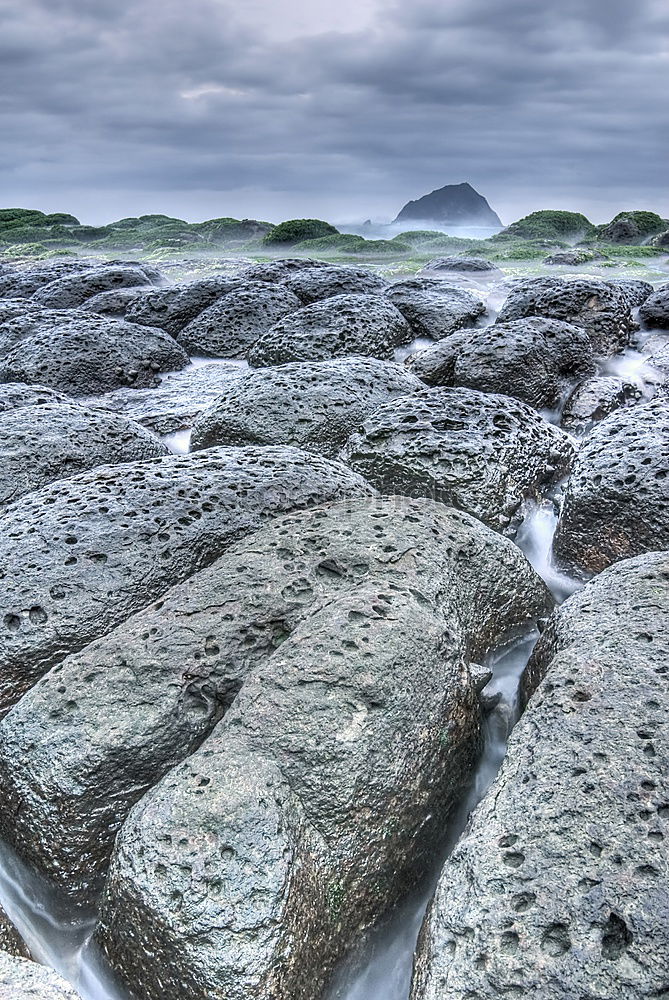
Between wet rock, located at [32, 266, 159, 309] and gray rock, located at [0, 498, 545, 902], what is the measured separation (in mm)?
6027

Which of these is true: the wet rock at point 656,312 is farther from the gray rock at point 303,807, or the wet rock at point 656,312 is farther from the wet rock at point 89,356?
the gray rock at point 303,807

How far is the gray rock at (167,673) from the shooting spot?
2230 millimetres

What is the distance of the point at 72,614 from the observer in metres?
2.79

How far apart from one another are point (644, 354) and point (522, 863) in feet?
17.0

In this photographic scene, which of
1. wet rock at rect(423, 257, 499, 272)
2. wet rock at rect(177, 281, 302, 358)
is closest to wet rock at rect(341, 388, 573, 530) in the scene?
wet rock at rect(177, 281, 302, 358)

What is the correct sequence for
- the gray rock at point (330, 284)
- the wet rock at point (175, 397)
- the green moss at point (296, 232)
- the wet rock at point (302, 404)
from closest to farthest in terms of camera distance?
the wet rock at point (302, 404) → the wet rock at point (175, 397) → the gray rock at point (330, 284) → the green moss at point (296, 232)

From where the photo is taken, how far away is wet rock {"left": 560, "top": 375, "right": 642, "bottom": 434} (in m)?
5.05

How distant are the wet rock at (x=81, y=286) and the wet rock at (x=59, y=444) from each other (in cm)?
406

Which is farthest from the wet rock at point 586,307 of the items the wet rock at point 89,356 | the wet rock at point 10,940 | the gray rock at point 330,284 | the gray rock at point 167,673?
the wet rock at point 10,940

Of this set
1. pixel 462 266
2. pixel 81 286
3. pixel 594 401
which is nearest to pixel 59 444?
pixel 594 401

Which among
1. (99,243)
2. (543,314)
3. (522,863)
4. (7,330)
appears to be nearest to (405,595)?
(522,863)

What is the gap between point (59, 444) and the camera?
402 cm

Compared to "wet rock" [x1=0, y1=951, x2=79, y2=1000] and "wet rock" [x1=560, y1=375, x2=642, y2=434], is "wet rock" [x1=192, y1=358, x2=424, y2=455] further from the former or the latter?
"wet rock" [x1=0, y1=951, x2=79, y2=1000]

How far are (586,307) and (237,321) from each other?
2.72 meters
